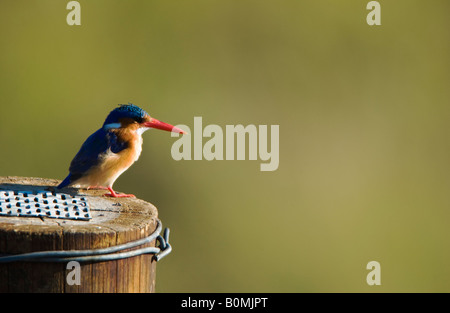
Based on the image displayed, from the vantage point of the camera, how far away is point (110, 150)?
13.5ft

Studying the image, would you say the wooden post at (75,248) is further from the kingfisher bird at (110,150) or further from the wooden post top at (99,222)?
the kingfisher bird at (110,150)

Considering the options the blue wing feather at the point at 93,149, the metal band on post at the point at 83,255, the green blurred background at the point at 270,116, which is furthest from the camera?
the green blurred background at the point at 270,116

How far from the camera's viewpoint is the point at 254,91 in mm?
8656

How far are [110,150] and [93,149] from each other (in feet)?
0.39

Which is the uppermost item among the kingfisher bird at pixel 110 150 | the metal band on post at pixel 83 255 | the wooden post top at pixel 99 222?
the kingfisher bird at pixel 110 150

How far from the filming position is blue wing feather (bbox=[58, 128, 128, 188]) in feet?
12.6

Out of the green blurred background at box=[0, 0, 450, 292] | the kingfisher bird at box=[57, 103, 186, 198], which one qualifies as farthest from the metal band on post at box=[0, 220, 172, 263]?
the green blurred background at box=[0, 0, 450, 292]

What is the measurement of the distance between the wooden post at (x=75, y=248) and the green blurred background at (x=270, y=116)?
4.97 meters

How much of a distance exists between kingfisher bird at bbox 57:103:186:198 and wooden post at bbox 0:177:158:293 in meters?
0.89

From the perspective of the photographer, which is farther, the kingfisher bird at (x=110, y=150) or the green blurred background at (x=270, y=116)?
the green blurred background at (x=270, y=116)

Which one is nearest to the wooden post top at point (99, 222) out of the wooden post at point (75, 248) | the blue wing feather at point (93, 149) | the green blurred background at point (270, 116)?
the wooden post at point (75, 248)

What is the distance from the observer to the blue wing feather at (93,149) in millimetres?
Answer: 3848

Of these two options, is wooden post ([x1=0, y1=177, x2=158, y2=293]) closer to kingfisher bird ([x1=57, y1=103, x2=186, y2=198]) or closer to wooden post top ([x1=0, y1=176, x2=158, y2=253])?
wooden post top ([x1=0, y1=176, x2=158, y2=253])
